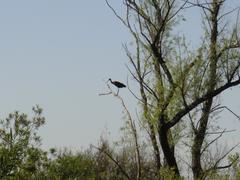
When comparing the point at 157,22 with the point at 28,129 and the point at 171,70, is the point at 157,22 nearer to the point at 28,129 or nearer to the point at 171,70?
the point at 171,70

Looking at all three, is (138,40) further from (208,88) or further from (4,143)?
(4,143)

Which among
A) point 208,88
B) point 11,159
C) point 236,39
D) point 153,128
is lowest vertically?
point 11,159

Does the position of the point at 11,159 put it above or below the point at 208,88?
below

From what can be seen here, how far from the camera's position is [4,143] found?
10914mm

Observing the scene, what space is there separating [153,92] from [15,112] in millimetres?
3019

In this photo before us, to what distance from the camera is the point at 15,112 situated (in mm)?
11109

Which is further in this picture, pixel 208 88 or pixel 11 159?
pixel 208 88

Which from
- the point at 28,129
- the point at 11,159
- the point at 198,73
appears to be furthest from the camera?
the point at 198,73

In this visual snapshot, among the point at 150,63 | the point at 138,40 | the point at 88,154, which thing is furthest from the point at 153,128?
the point at 88,154

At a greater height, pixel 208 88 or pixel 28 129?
pixel 208 88

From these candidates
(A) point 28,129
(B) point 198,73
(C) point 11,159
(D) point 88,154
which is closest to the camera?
(C) point 11,159

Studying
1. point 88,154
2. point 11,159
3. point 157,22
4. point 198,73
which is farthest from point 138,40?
point 88,154

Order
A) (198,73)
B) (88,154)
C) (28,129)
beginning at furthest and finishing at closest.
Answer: (88,154), (198,73), (28,129)

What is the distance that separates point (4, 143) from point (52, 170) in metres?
2.08
